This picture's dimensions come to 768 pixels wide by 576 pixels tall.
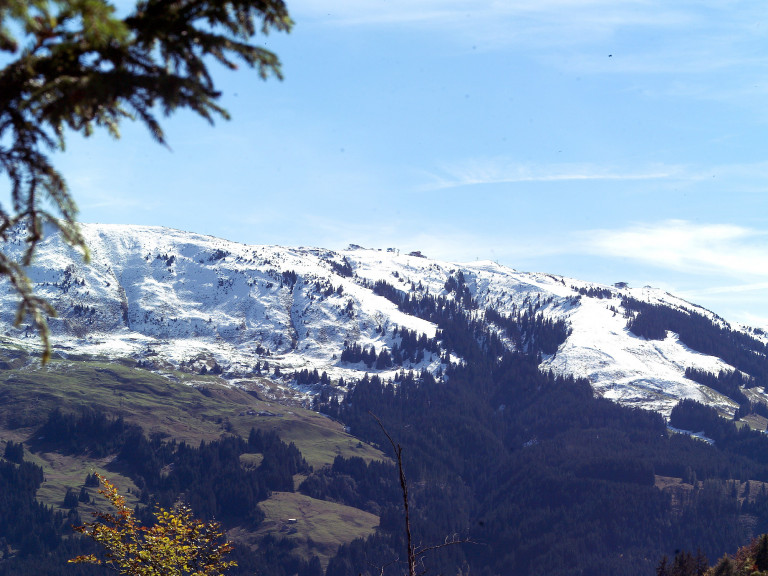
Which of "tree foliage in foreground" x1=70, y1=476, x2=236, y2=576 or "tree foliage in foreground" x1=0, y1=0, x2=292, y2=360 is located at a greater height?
"tree foliage in foreground" x1=0, y1=0, x2=292, y2=360

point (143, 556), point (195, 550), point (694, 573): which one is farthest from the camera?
point (694, 573)

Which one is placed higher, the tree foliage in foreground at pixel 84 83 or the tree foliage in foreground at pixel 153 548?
the tree foliage in foreground at pixel 84 83

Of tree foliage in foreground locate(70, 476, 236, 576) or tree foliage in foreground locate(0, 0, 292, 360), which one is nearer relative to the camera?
tree foliage in foreground locate(0, 0, 292, 360)

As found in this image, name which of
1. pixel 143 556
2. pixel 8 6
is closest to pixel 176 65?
pixel 8 6

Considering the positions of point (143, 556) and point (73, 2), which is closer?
point (73, 2)

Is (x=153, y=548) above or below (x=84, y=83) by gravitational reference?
below

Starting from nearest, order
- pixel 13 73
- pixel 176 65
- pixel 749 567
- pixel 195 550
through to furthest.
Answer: pixel 13 73
pixel 176 65
pixel 195 550
pixel 749 567

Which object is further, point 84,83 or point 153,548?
point 153,548

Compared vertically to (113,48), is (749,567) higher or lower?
lower

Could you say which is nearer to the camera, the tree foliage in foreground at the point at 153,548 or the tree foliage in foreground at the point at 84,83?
the tree foliage in foreground at the point at 84,83

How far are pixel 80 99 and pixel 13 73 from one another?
0.87 metres

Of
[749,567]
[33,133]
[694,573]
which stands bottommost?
[694,573]

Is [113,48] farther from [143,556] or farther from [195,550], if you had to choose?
[195,550]

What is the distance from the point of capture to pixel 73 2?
850cm
